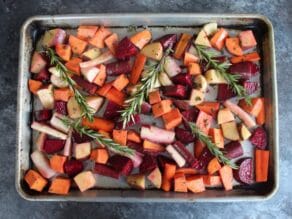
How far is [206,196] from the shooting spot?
211 cm

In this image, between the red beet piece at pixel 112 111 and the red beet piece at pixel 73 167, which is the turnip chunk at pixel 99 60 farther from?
the red beet piece at pixel 73 167

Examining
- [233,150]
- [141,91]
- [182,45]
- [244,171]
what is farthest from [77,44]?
[244,171]

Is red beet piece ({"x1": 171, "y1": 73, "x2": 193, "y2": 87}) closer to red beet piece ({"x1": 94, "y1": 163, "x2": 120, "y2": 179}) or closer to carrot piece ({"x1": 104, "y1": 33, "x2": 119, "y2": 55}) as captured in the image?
carrot piece ({"x1": 104, "y1": 33, "x2": 119, "y2": 55})

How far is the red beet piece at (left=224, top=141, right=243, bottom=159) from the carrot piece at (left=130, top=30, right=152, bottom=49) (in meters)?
0.65

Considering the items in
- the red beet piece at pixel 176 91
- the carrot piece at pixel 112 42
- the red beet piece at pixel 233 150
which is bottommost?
the red beet piece at pixel 233 150

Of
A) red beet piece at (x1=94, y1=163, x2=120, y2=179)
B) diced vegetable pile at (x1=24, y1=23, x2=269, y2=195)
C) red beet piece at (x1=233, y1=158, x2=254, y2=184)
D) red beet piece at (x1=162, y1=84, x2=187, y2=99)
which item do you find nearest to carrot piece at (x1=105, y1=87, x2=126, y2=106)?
diced vegetable pile at (x1=24, y1=23, x2=269, y2=195)

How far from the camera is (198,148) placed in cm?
217

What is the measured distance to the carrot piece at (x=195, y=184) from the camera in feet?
7.00

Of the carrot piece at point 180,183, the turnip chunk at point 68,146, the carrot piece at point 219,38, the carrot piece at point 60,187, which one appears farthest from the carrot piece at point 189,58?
the carrot piece at point 60,187

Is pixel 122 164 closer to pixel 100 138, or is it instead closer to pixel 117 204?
pixel 100 138

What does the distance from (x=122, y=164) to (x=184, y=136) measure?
0.33 meters

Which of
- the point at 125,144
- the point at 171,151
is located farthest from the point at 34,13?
the point at 171,151

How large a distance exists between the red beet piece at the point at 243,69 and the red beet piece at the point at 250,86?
30 millimetres

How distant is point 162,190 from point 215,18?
0.88m
